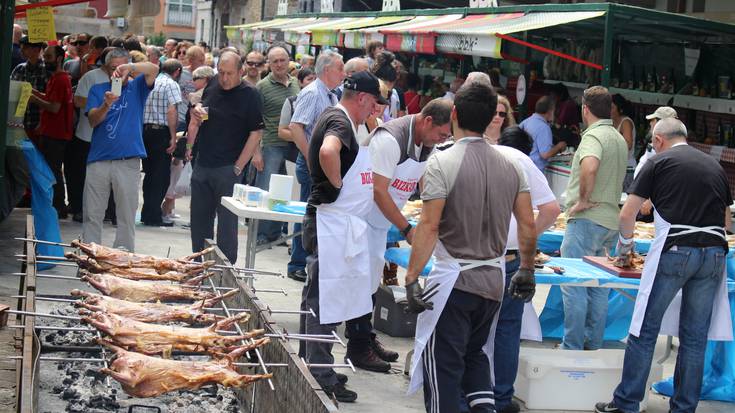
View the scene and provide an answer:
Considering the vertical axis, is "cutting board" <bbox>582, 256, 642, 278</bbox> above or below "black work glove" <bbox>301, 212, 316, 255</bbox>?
below

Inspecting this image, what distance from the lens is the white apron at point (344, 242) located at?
22.1ft

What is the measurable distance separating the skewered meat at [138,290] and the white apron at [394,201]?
68.2 inches

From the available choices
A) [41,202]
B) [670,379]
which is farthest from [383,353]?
[41,202]

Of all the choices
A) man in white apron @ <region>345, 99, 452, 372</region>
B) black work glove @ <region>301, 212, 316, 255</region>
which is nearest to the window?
man in white apron @ <region>345, 99, 452, 372</region>

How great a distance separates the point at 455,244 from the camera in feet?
17.8

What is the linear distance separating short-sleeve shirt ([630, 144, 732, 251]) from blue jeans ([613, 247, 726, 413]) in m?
0.09

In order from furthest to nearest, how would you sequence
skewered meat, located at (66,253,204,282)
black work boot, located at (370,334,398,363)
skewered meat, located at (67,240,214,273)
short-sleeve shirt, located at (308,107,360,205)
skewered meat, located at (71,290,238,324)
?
black work boot, located at (370,334,398,363)
short-sleeve shirt, located at (308,107,360,205)
skewered meat, located at (67,240,214,273)
skewered meat, located at (66,253,204,282)
skewered meat, located at (71,290,238,324)

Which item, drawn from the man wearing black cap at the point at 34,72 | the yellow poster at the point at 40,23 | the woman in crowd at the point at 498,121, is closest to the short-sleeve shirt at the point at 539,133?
the woman in crowd at the point at 498,121

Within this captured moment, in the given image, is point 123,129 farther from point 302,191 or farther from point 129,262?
point 129,262

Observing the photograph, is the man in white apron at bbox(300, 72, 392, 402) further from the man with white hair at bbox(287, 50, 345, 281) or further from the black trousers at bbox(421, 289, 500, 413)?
the man with white hair at bbox(287, 50, 345, 281)

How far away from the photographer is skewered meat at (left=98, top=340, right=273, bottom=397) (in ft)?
14.3

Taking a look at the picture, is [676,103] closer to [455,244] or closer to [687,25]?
[687,25]

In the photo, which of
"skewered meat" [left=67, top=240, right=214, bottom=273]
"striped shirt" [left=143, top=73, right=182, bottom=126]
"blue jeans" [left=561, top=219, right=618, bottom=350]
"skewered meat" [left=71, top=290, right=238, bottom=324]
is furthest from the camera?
"striped shirt" [left=143, top=73, right=182, bottom=126]

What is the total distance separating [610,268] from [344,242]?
2054 mm
